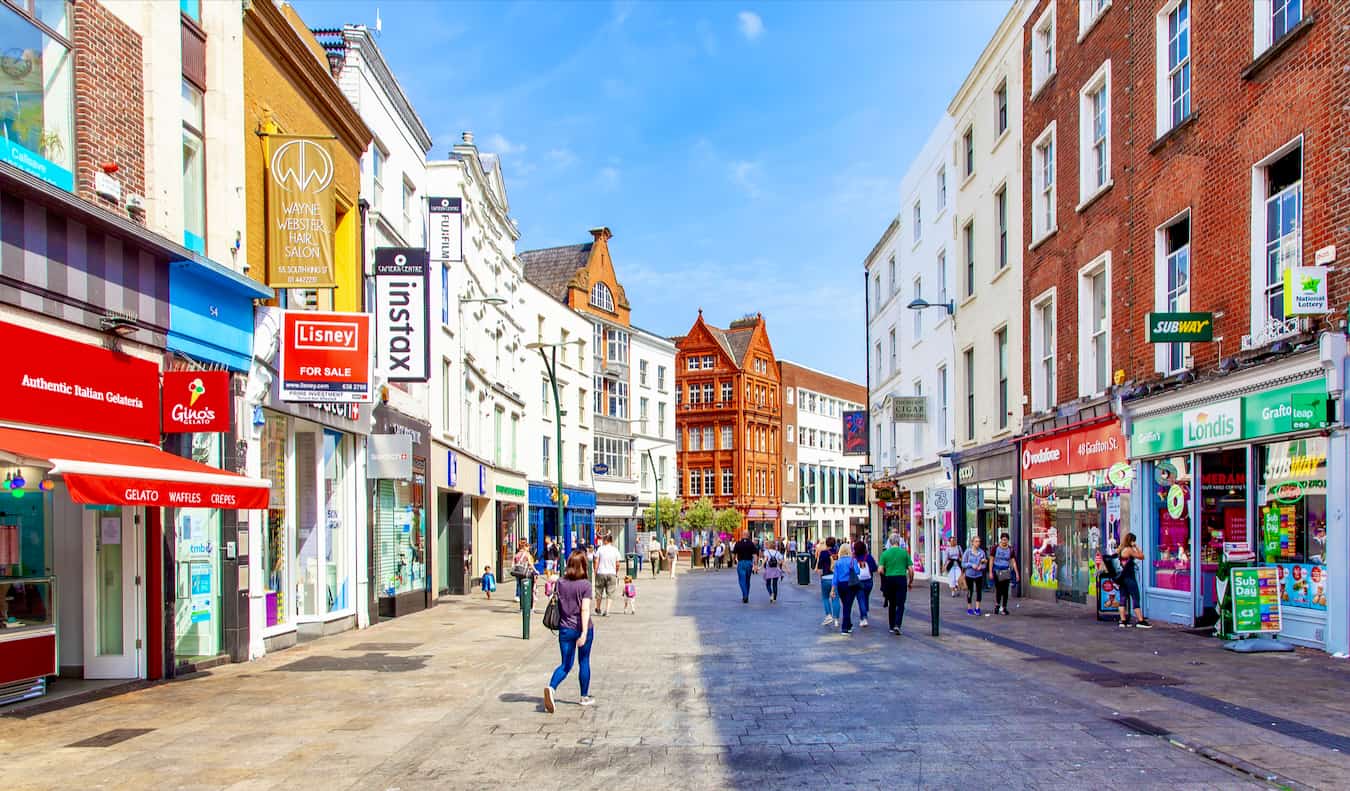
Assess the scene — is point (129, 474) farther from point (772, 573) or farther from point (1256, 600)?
point (772, 573)

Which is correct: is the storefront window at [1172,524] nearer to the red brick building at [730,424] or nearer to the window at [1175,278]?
the window at [1175,278]

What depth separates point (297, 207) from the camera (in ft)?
52.0

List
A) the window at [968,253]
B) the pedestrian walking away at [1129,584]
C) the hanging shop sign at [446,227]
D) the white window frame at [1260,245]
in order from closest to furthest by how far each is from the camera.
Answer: the white window frame at [1260,245]
the pedestrian walking away at [1129,584]
the hanging shop sign at [446,227]
the window at [968,253]

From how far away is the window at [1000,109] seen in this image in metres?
28.4

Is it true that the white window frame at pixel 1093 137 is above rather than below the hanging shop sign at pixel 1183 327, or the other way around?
above

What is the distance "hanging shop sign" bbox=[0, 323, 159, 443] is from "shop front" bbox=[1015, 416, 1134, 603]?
15174 millimetres

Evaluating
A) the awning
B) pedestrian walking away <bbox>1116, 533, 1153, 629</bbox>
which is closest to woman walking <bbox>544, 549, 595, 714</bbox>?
the awning

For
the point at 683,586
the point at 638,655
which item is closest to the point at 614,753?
the point at 638,655

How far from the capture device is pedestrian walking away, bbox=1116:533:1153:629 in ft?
57.6

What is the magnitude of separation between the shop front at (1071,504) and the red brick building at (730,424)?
55.2m

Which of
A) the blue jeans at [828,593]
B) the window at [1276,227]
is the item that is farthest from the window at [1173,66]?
the blue jeans at [828,593]

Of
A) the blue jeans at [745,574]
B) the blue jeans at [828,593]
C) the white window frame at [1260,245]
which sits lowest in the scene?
the blue jeans at [745,574]

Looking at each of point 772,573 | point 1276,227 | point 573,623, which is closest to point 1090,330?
point 1276,227

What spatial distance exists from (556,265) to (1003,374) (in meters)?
38.7
